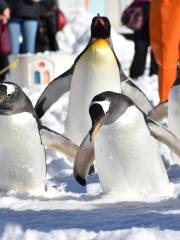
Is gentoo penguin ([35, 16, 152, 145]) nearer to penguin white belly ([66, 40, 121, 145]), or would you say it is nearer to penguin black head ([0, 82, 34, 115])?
penguin white belly ([66, 40, 121, 145])

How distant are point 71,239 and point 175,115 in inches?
71.1

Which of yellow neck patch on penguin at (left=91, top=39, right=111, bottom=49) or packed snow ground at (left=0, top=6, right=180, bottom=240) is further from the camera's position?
yellow neck patch on penguin at (left=91, top=39, right=111, bottom=49)

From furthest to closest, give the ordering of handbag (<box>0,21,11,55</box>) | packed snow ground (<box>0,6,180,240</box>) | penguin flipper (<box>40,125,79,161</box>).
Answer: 1. handbag (<box>0,21,11,55</box>)
2. penguin flipper (<box>40,125,79,161</box>)
3. packed snow ground (<box>0,6,180,240</box>)

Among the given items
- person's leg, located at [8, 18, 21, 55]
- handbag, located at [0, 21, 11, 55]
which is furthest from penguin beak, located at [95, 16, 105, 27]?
handbag, located at [0, 21, 11, 55]

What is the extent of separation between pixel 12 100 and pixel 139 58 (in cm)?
575

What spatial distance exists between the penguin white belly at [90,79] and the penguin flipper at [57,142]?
0.94 meters

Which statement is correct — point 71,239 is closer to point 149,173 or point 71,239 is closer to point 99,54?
point 149,173

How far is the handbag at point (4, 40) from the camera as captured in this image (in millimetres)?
10109

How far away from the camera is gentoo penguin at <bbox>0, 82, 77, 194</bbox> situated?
4.41 metres

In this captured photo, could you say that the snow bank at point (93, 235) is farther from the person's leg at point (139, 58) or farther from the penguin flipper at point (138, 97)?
the person's leg at point (139, 58)

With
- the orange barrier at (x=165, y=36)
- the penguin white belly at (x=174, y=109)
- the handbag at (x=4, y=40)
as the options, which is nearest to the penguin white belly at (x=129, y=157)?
the penguin white belly at (x=174, y=109)

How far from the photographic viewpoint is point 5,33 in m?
10.1

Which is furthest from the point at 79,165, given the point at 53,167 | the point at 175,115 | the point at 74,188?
the point at 53,167

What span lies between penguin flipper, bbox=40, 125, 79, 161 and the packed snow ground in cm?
19
